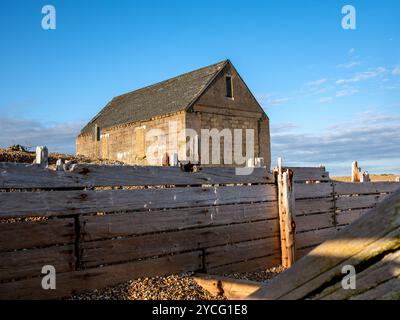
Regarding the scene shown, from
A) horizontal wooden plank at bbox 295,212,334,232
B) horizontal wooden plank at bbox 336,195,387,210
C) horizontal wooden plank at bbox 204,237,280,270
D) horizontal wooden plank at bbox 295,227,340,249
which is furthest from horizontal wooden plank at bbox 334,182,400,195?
horizontal wooden plank at bbox 204,237,280,270

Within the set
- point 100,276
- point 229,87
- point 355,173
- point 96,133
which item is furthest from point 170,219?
point 96,133

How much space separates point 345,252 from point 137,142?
24952 mm

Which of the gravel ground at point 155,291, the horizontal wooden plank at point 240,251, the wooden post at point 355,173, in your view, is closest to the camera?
the gravel ground at point 155,291

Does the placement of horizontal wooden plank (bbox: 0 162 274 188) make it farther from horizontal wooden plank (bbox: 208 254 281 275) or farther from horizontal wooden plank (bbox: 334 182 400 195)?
horizontal wooden plank (bbox: 334 182 400 195)

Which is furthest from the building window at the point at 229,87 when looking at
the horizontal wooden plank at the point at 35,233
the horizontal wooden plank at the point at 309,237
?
the horizontal wooden plank at the point at 35,233

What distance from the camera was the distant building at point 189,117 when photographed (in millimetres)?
21984

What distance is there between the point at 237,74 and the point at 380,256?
24.8m

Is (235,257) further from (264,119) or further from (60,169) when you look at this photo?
(264,119)

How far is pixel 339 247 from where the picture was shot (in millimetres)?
878

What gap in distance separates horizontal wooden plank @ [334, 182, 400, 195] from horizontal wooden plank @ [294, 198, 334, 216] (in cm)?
40

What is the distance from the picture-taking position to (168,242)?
5867mm

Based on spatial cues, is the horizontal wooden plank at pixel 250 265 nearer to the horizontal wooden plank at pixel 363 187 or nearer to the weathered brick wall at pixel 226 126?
the horizontal wooden plank at pixel 363 187

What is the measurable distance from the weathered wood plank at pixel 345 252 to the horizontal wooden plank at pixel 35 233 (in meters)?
4.31
